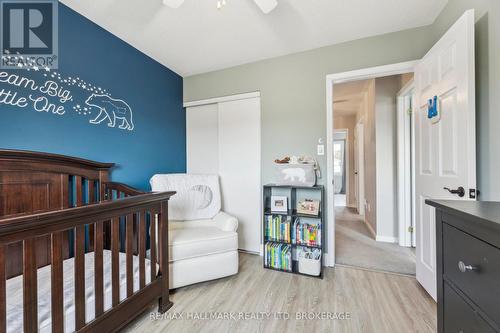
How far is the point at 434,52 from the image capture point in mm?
1589

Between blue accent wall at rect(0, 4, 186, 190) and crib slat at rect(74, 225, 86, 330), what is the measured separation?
96 centimetres

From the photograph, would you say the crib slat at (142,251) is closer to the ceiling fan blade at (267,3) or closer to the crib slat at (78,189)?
the crib slat at (78,189)

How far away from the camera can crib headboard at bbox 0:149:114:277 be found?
134 centimetres

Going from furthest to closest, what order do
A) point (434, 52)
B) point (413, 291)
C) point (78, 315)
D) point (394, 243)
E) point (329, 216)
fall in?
point (394, 243) < point (329, 216) < point (413, 291) < point (434, 52) < point (78, 315)

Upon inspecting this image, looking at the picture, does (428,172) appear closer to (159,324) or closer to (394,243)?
(394,243)

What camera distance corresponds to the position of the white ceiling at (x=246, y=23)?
5.57 ft

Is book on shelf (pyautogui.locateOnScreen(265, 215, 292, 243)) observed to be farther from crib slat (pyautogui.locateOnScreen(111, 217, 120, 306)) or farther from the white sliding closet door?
crib slat (pyautogui.locateOnScreen(111, 217, 120, 306))

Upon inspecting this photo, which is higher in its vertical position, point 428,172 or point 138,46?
point 138,46

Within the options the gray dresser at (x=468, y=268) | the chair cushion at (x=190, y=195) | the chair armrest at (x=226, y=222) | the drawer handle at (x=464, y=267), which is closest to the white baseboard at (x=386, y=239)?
the chair armrest at (x=226, y=222)

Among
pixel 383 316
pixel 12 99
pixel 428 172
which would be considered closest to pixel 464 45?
pixel 428 172

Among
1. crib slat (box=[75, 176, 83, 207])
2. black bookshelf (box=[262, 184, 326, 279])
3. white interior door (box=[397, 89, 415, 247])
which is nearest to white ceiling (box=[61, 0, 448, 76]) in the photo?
white interior door (box=[397, 89, 415, 247])

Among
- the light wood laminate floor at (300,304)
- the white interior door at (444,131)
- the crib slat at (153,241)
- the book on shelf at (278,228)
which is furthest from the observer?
the book on shelf at (278,228)

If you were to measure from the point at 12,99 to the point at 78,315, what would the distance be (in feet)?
4.82

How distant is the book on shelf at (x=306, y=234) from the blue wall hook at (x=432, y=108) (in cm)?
127
